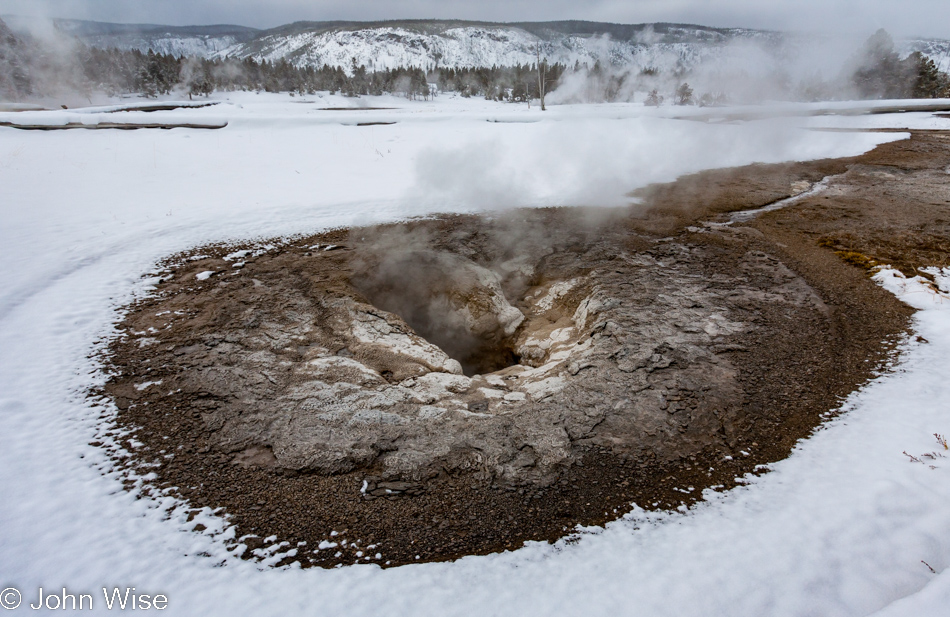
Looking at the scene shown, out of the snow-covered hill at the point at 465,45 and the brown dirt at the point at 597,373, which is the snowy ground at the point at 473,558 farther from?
the snow-covered hill at the point at 465,45

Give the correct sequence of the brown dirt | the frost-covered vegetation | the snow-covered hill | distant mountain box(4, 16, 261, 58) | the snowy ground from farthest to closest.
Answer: distant mountain box(4, 16, 261, 58) → the snow-covered hill → the frost-covered vegetation → the brown dirt → the snowy ground

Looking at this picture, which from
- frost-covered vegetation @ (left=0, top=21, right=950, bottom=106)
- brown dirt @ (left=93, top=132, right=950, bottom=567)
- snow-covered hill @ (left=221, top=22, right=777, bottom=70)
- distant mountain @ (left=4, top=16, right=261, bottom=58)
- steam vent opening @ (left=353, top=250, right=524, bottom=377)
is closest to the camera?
brown dirt @ (left=93, top=132, right=950, bottom=567)

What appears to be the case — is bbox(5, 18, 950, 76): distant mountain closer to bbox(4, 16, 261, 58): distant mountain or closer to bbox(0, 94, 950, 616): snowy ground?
bbox(4, 16, 261, 58): distant mountain

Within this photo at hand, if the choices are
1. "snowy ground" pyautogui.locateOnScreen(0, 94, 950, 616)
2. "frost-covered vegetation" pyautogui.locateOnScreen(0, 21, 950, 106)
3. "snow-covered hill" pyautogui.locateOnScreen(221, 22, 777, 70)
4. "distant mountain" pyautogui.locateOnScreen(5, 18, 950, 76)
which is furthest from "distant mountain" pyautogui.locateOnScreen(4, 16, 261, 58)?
"snowy ground" pyautogui.locateOnScreen(0, 94, 950, 616)

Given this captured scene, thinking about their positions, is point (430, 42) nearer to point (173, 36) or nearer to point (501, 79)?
point (501, 79)

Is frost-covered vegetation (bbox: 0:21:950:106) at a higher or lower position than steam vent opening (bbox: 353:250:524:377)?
higher

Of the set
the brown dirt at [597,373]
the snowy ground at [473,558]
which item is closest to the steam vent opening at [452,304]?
the brown dirt at [597,373]

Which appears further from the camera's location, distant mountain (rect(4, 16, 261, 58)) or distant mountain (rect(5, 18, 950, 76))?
distant mountain (rect(4, 16, 261, 58))
